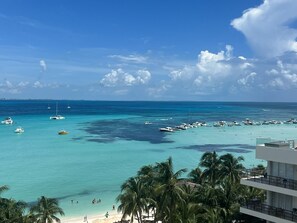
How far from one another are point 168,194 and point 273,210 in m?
10.6

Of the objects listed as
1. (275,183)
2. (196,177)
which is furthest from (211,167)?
(275,183)

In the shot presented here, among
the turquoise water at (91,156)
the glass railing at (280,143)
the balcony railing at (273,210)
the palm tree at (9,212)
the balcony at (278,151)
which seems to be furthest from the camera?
the turquoise water at (91,156)

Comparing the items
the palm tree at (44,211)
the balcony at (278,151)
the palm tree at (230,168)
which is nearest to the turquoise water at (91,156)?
the palm tree at (44,211)

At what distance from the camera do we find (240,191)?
120 ft

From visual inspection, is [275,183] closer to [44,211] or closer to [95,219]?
[44,211]

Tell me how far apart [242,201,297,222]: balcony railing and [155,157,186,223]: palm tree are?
24.9 ft

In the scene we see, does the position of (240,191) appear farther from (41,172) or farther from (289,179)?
(41,172)

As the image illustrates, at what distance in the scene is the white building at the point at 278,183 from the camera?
26766 millimetres

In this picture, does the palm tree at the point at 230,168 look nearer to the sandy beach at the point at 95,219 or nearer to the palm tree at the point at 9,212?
the sandy beach at the point at 95,219

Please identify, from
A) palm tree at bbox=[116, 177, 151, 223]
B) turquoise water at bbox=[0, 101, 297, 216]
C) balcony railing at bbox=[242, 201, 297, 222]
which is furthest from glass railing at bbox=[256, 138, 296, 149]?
turquoise water at bbox=[0, 101, 297, 216]

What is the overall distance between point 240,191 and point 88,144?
245 ft

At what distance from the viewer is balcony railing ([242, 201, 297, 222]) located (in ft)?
86.9

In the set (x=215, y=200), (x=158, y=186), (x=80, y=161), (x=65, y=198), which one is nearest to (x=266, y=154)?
(x=215, y=200)

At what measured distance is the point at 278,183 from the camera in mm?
27656
